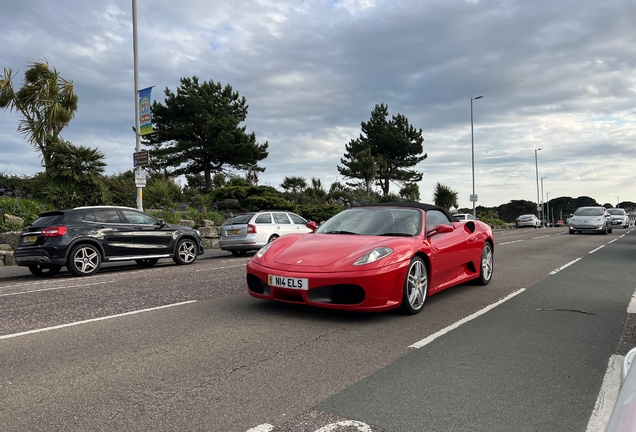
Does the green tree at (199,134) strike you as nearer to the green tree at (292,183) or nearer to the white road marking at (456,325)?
the green tree at (292,183)

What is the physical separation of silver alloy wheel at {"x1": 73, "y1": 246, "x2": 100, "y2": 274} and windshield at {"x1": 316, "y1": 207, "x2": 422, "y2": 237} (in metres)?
6.26

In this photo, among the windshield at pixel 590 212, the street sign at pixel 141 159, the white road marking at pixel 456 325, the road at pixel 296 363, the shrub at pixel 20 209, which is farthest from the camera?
the windshield at pixel 590 212

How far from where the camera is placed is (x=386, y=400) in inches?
129

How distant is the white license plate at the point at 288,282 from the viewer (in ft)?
17.5

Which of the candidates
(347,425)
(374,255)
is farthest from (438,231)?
(347,425)

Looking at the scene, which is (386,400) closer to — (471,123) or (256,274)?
(256,274)

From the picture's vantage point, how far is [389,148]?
186 ft

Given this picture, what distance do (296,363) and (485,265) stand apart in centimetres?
516

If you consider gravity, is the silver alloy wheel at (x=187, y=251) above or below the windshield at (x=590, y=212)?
below

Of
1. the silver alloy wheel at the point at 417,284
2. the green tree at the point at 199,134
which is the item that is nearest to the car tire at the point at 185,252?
the silver alloy wheel at the point at 417,284

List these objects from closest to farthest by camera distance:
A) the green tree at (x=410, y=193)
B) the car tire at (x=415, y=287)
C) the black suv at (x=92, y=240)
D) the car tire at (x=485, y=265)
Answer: the car tire at (x=415, y=287) < the car tire at (x=485, y=265) < the black suv at (x=92, y=240) < the green tree at (x=410, y=193)

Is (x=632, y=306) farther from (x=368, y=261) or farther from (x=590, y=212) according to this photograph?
(x=590, y=212)

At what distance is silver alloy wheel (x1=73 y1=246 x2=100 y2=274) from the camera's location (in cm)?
1051

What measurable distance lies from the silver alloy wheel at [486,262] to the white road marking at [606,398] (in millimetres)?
3937
